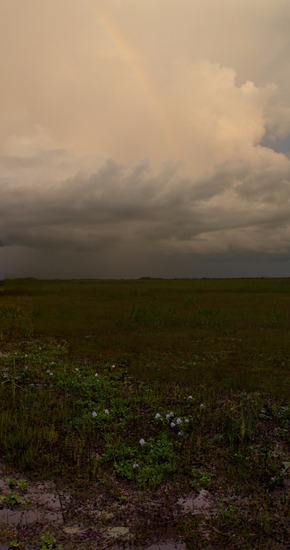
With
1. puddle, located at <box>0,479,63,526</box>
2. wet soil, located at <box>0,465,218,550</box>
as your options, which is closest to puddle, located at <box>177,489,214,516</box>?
wet soil, located at <box>0,465,218,550</box>

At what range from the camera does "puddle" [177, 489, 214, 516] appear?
5.97 metres

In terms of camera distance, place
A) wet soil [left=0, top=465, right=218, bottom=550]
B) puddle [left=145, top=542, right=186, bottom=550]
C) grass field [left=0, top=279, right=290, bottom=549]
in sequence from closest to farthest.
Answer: puddle [left=145, top=542, right=186, bottom=550], wet soil [left=0, top=465, right=218, bottom=550], grass field [left=0, top=279, right=290, bottom=549]

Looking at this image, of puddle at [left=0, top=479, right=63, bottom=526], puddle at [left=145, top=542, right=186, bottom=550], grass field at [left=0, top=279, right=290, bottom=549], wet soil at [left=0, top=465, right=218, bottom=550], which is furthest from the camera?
grass field at [left=0, top=279, right=290, bottom=549]

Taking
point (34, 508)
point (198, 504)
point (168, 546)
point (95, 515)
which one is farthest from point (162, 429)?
point (168, 546)

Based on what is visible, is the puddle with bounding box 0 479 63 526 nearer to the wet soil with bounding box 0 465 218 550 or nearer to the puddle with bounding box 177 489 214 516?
the wet soil with bounding box 0 465 218 550

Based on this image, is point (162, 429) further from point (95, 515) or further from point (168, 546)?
point (168, 546)

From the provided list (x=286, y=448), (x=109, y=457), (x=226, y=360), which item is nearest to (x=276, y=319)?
(x=226, y=360)

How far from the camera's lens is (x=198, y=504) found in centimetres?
617

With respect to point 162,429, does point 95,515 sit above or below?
below

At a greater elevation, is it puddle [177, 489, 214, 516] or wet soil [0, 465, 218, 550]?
wet soil [0, 465, 218, 550]

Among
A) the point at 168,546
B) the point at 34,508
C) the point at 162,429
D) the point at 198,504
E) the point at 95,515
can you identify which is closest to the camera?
the point at 168,546

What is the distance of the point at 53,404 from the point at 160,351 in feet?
24.2

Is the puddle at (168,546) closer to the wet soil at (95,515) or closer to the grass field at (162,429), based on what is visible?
the wet soil at (95,515)

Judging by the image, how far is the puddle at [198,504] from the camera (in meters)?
5.97
